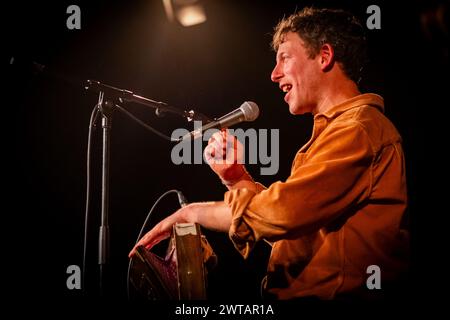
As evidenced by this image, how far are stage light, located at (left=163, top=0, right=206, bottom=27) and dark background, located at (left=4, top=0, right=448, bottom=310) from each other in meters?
0.08

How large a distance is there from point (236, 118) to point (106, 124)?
647 mm

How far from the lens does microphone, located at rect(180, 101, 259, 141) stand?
1810 millimetres

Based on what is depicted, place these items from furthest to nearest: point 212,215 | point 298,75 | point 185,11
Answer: point 185,11
point 298,75
point 212,215

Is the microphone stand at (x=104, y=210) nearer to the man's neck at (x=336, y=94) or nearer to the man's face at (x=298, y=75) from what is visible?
the man's face at (x=298, y=75)

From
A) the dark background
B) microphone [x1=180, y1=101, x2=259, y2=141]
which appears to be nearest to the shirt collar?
microphone [x1=180, y1=101, x2=259, y2=141]

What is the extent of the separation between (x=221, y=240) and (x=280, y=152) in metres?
0.97

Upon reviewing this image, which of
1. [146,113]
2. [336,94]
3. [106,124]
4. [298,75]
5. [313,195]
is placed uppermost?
[146,113]

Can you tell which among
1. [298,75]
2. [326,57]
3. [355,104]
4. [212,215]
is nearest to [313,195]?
[212,215]

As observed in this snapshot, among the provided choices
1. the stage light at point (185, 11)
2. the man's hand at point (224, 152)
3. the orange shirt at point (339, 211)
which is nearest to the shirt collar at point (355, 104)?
the orange shirt at point (339, 211)

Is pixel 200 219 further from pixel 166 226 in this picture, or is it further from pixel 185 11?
pixel 185 11

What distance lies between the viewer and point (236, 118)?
1.84 meters

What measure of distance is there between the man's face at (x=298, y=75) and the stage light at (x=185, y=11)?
1536 millimetres
